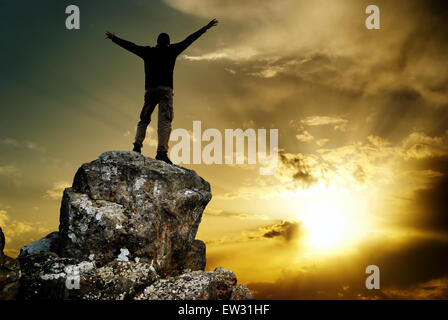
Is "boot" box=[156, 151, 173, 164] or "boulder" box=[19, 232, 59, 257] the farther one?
"boot" box=[156, 151, 173, 164]

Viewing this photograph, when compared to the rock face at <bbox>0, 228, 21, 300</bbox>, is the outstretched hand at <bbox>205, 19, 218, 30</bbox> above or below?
above

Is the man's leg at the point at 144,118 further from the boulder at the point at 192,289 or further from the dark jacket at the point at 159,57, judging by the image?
the boulder at the point at 192,289

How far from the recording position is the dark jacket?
42.5 feet

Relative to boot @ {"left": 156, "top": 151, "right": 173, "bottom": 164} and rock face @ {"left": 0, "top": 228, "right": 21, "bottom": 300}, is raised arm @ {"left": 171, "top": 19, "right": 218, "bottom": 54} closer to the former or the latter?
boot @ {"left": 156, "top": 151, "right": 173, "bottom": 164}

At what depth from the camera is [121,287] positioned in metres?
9.39

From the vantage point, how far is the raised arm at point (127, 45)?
1278 cm

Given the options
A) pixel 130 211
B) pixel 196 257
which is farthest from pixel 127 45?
pixel 196 257

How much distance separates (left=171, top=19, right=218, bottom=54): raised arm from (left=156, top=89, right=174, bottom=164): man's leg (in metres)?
1.71

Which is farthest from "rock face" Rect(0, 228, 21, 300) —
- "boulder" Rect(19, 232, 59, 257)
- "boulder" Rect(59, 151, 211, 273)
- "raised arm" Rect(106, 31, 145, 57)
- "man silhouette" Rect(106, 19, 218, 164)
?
"raised arm" Rect(106, 31, 145, 57)

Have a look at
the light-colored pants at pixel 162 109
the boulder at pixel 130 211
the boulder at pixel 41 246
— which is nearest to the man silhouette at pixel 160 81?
the light-colored pants at pixel 162 109

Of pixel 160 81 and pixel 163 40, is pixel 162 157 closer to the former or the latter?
pixel 160 81
